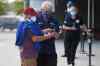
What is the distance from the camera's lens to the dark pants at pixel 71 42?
401 inches

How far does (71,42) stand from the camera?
1031 cm

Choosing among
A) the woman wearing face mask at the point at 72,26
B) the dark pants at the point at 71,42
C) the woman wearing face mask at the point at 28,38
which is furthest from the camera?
the dark pants at the point at 71,42

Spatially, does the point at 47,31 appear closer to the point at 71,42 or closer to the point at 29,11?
the point at 29,11

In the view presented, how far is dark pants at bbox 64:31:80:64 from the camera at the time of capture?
10.2 meters

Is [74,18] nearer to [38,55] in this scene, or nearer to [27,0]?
[38,55]

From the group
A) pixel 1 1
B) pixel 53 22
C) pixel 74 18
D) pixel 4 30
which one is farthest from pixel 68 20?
pixel 1 1

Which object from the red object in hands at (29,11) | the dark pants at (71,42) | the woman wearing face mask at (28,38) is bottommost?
the dark pants at (71,42)

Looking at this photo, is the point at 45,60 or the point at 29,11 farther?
the point at 45,60

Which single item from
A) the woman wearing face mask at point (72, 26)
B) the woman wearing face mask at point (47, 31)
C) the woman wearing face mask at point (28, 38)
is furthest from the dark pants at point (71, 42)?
the woman wearing face mask at point (28, 38)

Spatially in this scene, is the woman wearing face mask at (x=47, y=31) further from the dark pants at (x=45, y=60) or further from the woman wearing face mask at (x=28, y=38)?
the woman wearing face mask at (x=28, y=38)

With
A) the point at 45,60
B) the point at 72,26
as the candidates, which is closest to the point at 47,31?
the point at 45,60

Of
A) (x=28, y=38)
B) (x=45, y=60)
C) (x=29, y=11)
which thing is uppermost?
(x=29, y=11)

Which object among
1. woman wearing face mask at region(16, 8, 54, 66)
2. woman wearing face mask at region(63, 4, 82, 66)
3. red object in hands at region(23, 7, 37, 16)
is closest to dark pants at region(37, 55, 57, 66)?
woman wearing face mask at region(16, 8, 54, 66)

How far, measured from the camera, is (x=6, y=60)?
12.4m
